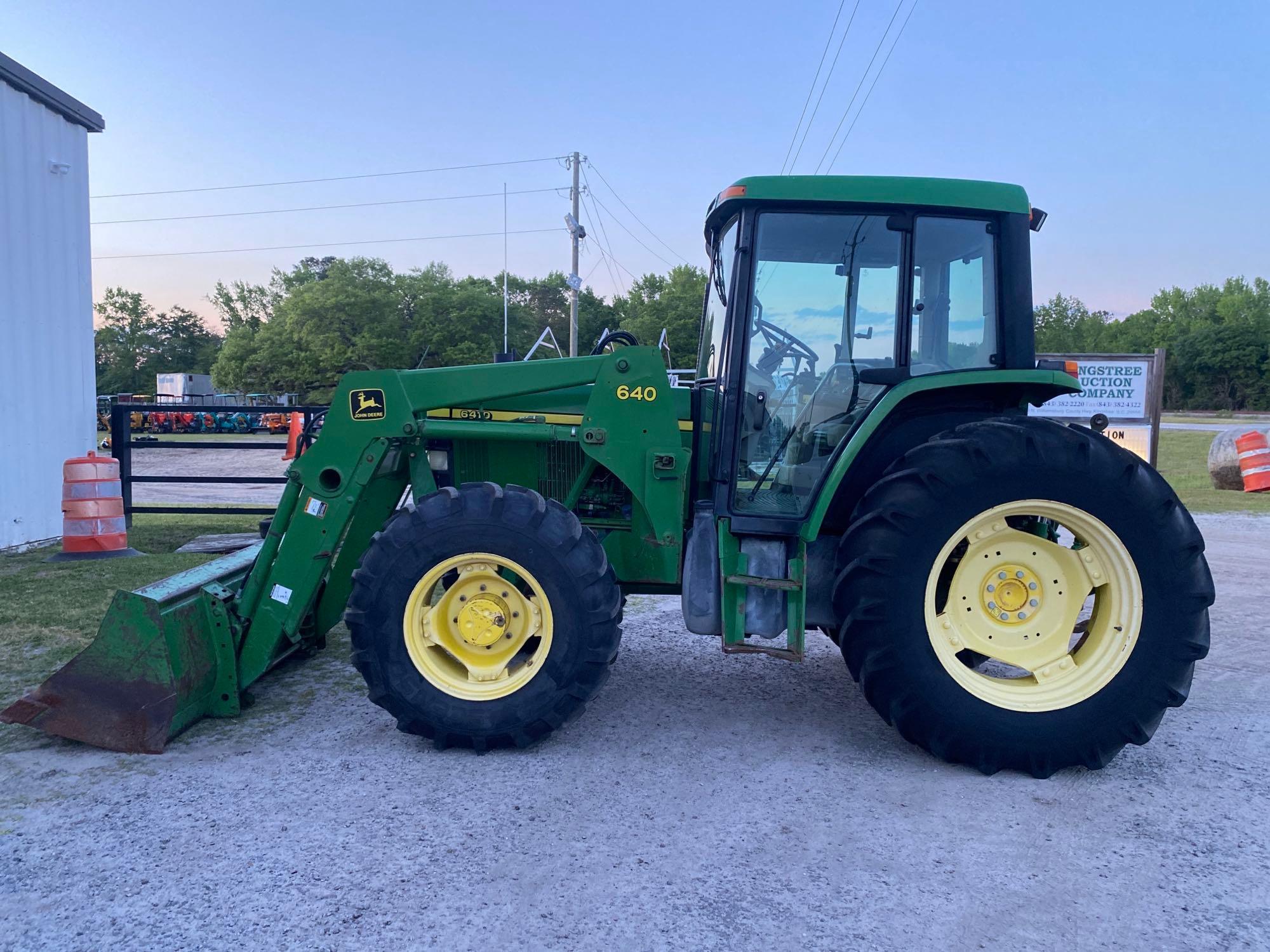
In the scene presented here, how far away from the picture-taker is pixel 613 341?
14.6 feet

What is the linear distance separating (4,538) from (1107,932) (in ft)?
30.7

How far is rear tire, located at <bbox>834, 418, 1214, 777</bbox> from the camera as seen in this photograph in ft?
11.4

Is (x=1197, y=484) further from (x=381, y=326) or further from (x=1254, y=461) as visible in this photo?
(x=381, y=326)

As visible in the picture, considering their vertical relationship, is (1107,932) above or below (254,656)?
below

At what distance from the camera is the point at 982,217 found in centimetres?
390

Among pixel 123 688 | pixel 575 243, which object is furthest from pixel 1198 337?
pixel 123 688

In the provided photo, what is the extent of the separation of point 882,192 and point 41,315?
28.3ft

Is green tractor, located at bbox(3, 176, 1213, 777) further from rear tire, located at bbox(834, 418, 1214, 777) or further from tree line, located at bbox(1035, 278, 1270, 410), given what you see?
tree line, located at bbox(1035, 278, 1270, 410)

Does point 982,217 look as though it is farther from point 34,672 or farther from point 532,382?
point 34,672

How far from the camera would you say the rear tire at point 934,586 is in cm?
348

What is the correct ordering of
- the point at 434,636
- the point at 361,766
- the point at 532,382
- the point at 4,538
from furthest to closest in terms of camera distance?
the point at 4,538
the point at 532,382
the point at 434,636
the point at 361,766

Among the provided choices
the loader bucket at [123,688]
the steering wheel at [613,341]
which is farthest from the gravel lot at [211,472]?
the steering wheel at [613,341]

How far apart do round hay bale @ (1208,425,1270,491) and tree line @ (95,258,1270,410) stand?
113ft

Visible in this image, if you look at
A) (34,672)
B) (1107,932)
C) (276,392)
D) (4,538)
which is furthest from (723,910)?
(276,392)
